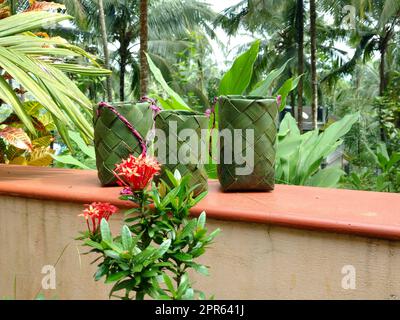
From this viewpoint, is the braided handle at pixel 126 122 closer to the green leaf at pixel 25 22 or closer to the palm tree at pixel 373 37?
the green leaf at pixel 25 22

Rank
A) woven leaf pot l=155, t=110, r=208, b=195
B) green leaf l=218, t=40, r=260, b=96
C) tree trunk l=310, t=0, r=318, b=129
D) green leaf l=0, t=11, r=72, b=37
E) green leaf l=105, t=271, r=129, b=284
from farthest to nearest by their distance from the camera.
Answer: tree trunk l=310, t=0, r=318, b=129 → green leaf l=218, t=40, r=260, b=96 → green leaf l=0, t=11, r=72, b=37 → woven leaf pot l=155, t=110, r=208, b=195 → green leaf l=105, t=271, r=129, b=284

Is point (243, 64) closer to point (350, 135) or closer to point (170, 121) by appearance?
point (170, 121)

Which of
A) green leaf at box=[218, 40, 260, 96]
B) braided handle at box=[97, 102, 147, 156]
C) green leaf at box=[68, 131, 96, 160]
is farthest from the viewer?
green leaf at box=[68, 131, 96, 160]

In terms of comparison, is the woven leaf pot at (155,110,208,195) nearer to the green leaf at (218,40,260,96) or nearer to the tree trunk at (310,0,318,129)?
the green leaf at (218,40,260,96)

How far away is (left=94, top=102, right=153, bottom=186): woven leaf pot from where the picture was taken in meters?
1.28

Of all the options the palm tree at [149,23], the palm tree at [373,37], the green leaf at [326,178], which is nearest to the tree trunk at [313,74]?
the palm tree at [373,37]

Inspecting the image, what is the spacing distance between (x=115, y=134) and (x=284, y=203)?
1.60ft

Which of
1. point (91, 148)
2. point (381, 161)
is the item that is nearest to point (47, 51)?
point (91, 148)

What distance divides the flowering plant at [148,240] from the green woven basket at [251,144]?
40cm

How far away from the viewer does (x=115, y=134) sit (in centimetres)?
128

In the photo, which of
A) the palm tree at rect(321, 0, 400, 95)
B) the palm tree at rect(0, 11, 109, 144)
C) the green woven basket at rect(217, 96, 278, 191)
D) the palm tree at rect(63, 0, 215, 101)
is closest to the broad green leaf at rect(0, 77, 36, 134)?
the palm tree at rect(0, 11, 109, 144)

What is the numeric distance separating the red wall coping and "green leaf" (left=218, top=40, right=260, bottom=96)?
43 centimetres

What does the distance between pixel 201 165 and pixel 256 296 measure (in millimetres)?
346

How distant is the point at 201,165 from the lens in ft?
3.89
